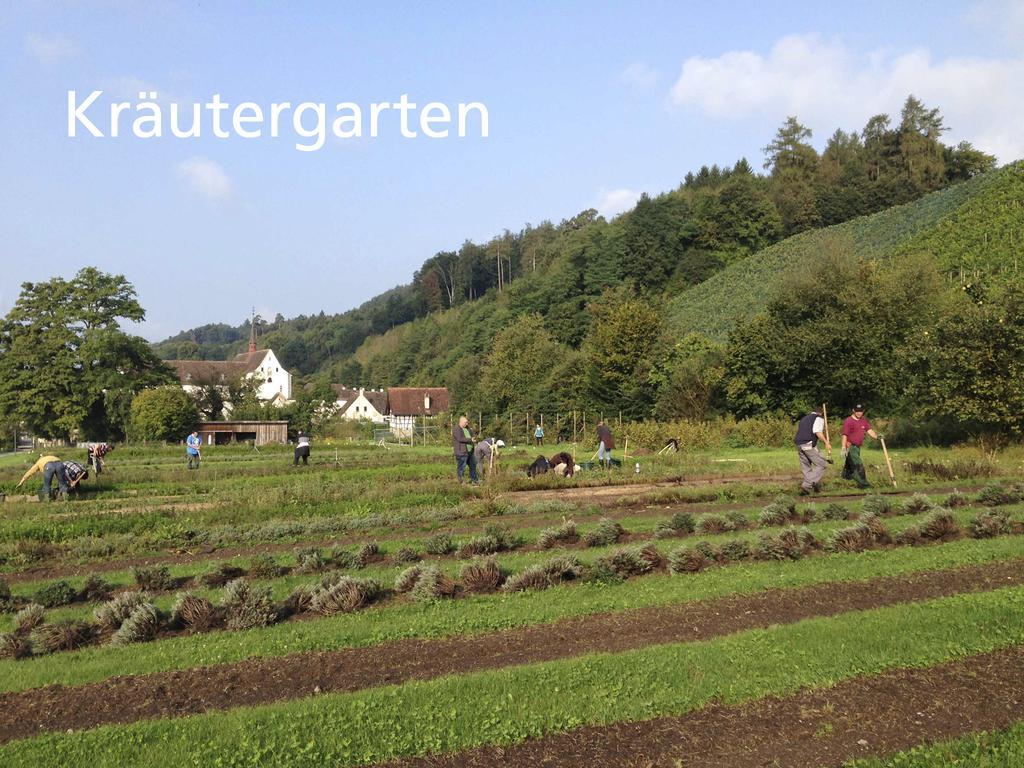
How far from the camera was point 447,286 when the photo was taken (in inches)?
6964

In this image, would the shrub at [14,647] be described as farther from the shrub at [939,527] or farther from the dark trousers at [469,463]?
the dark trousers at [469,463]

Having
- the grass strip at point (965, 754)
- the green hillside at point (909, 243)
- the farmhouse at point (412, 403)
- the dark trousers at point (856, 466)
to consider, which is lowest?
the grass strip at point (965, 754)

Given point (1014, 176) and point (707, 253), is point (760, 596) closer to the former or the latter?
point (1014, 176)

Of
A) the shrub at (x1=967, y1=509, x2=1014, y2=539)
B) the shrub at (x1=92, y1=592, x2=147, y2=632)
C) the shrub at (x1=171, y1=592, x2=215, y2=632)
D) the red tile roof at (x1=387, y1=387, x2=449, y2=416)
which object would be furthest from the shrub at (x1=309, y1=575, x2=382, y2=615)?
the red tile roof at (x1=387, y1=387, x2=449, y2=416)

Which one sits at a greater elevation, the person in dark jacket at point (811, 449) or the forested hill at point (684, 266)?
the forested hill at point (684, 266)

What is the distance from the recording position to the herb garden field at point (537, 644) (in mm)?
6090

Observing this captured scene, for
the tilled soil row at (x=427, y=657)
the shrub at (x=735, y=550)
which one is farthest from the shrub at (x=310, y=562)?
the shrub at (x=735, y=550)

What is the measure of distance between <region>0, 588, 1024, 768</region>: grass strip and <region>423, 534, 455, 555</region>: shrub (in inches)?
256

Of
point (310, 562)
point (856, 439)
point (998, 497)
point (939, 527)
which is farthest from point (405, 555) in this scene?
point (856, 439)

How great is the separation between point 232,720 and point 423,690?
147 cm

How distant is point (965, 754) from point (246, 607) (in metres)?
7.24

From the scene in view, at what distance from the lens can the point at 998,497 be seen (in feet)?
53.1

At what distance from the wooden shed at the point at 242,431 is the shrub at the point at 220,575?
54.5m

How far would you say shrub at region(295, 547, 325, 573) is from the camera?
1290cm
